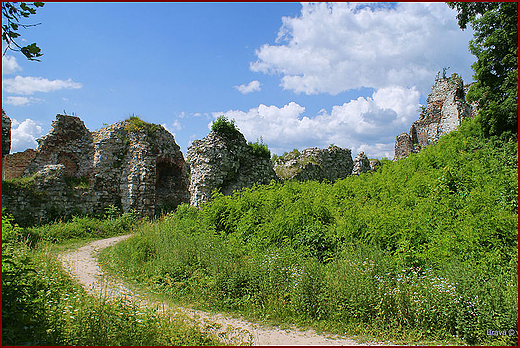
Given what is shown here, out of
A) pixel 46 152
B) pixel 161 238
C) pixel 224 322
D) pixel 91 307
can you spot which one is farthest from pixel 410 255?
pixel 46 152

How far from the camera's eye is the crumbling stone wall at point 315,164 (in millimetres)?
18906

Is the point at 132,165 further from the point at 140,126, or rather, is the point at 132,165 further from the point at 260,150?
the point at 260,150

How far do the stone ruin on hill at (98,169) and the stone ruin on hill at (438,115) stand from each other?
15.0 m

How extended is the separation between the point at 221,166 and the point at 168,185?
7096 mm

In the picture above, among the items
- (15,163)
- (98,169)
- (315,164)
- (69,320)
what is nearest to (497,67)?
(315,164)

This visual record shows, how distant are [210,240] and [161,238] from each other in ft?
6.88

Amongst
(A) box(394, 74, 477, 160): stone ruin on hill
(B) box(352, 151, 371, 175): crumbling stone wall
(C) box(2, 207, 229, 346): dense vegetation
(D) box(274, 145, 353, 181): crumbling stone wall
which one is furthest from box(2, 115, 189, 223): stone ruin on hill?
(A) box(394, 74, 477, 160): stone ruin on hill

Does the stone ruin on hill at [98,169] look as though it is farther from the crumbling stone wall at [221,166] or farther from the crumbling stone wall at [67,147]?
the crumbling stone wall at [221,166]

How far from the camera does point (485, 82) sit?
11680 mm

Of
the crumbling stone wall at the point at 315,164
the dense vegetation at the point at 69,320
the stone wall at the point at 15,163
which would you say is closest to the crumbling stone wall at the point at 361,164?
the crumbling stone wall at the point at 315,164

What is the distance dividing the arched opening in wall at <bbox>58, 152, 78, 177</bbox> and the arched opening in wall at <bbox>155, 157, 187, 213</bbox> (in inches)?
171

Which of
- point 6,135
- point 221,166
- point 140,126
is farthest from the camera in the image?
point 140,126

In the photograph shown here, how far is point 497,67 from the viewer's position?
11.4 metres

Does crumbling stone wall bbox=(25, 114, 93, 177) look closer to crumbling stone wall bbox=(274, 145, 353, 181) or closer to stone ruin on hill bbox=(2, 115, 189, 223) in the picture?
stone ruin on hill bbox=(2, 115, 189, 223)
